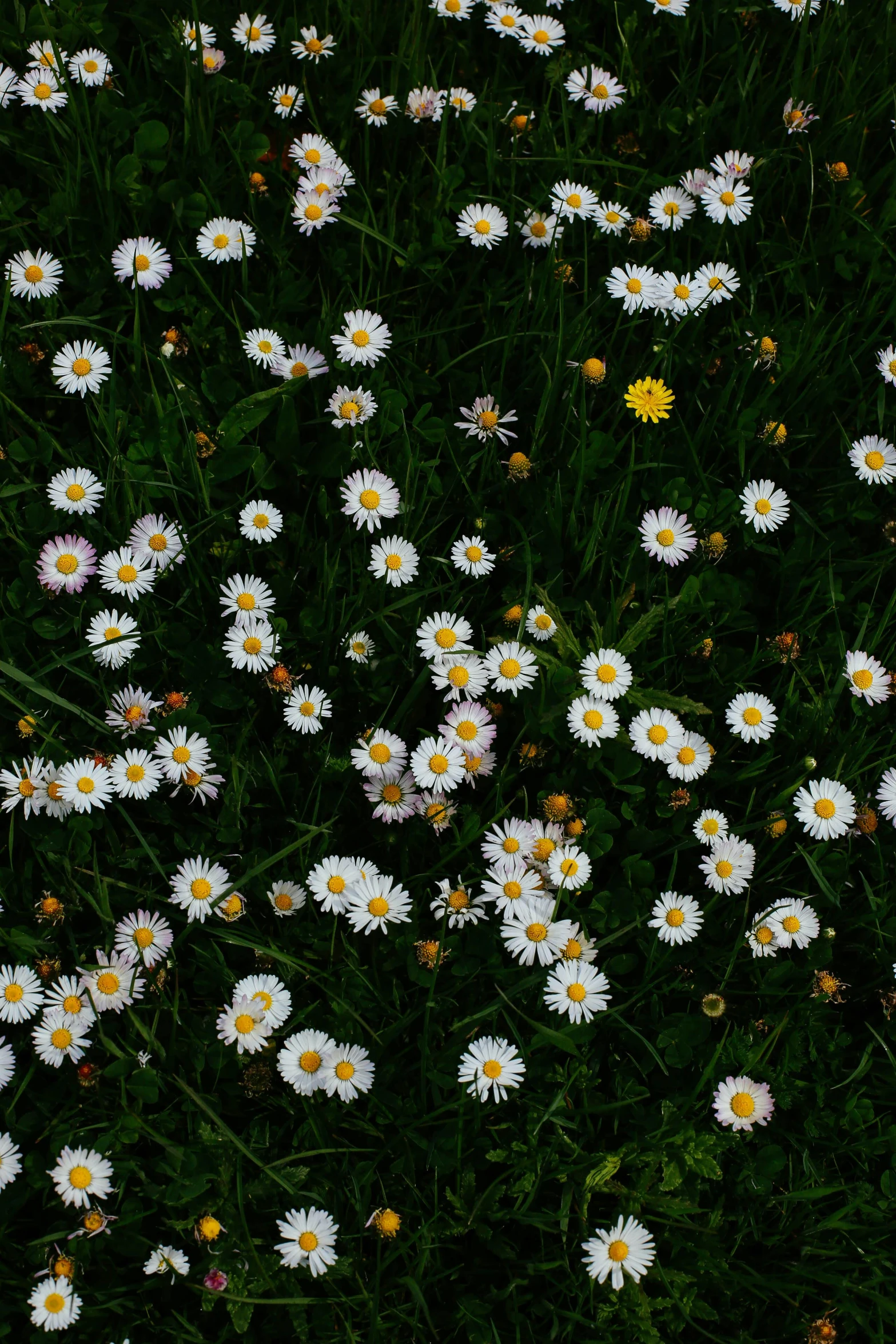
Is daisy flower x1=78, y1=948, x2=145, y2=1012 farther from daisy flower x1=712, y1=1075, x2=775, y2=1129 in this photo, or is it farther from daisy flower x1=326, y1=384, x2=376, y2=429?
daisy flower x1=326, y1=384, x2=376, y2=429

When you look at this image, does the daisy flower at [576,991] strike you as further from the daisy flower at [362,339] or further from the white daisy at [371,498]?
the daisy flower at [362,339]

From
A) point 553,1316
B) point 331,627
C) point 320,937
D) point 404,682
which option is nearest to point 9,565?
point 331,627

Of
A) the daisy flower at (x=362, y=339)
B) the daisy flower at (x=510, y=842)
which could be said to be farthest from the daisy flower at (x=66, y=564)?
the daisy flower at (x=510, y=842)

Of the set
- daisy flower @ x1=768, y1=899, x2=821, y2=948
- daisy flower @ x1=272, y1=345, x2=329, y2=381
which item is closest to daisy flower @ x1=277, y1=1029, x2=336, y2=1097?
daisy flower @ x1=768, y1=899, x2=821, y2=948

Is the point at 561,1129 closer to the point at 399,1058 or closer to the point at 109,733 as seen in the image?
the point at 399,1058

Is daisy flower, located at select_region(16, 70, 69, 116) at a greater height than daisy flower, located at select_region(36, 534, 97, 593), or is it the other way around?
daisy flower, located at select_region(16, 70, 69, 116)

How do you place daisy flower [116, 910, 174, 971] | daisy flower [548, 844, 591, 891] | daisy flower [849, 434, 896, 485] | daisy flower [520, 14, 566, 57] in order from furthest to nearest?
daisy flower [520, 14, 566, 57] → daisy flower [849, 434, 896, 485] → daisy flower [548, 844, 591, 891] → daisy flower [116, 910, 174, 971]

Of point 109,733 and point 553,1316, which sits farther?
point 109,733
